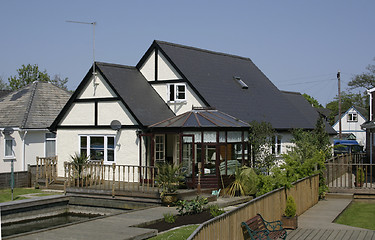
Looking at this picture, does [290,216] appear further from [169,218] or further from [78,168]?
[78,168]

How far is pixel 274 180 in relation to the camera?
15.2m

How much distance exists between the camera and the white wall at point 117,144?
2391 centimetres

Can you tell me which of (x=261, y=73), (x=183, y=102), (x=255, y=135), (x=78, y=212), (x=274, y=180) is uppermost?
(x=261, y=73)

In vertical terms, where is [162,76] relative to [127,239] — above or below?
above

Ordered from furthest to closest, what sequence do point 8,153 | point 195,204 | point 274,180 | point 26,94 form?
point 26,94
point 8,153
point 195,204
point 274,180

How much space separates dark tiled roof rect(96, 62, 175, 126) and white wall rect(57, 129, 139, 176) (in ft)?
3.49

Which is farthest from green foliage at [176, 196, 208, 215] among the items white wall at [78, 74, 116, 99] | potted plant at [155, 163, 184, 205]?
white wall at [78, 74, 116, 99]

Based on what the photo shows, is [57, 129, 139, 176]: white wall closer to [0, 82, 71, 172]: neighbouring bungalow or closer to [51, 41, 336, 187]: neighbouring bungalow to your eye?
[51, 41, 336, 187]: neighbouring bungalow

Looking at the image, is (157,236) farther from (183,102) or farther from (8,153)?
(8,153)

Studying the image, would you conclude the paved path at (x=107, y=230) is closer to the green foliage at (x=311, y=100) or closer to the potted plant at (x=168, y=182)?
the potted plant at (x=168, y=182)

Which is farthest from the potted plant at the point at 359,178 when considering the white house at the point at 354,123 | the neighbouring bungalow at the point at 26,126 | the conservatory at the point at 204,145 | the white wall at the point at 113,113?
the white house at the point at 354,123

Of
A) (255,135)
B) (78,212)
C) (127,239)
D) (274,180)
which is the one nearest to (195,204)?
(274,180)

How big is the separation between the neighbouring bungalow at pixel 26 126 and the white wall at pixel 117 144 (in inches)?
99.0

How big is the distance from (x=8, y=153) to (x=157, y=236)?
18.5 meters
